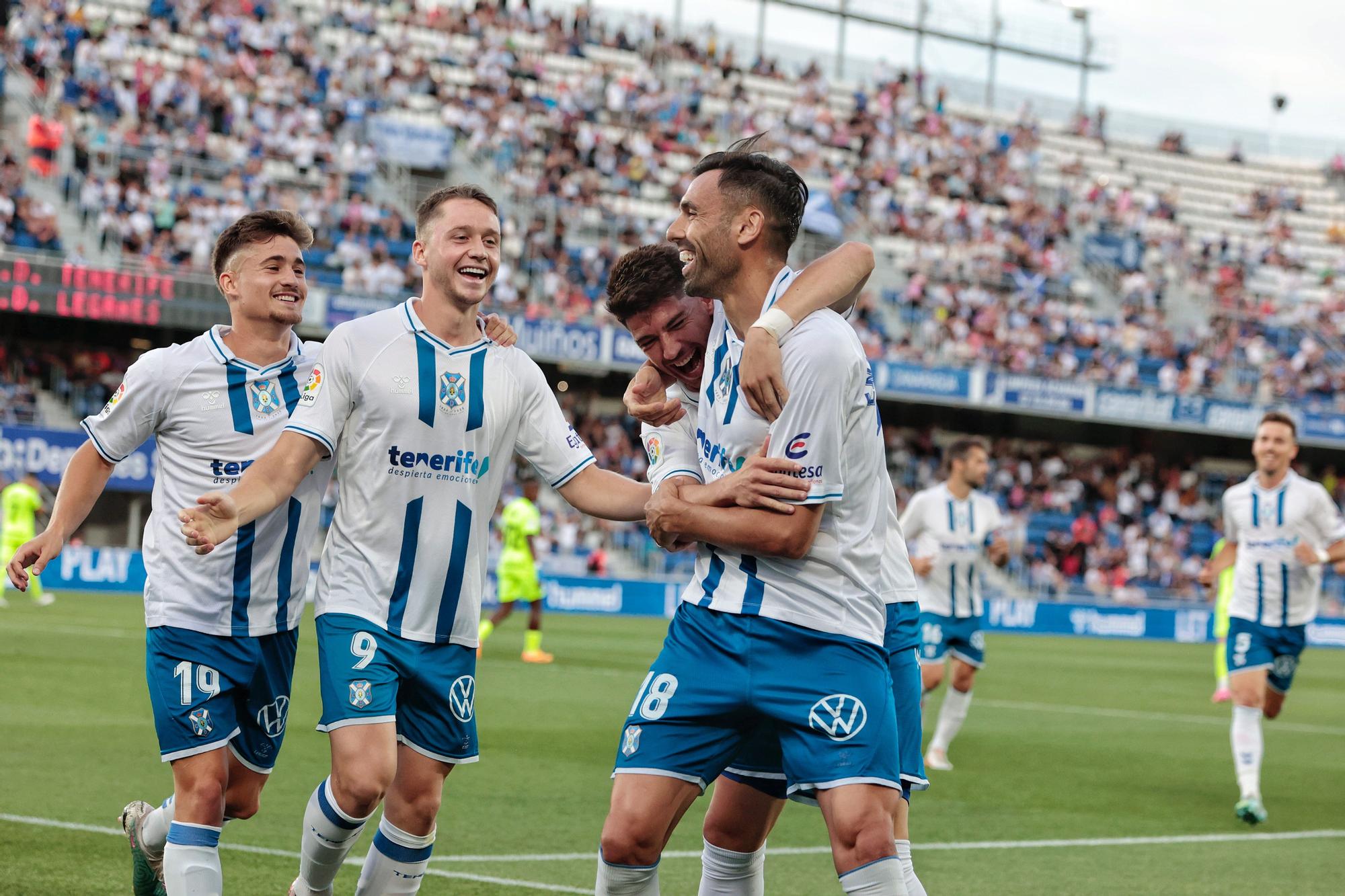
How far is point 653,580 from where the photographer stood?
28484 mm

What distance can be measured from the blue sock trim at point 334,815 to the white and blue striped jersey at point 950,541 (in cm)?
687

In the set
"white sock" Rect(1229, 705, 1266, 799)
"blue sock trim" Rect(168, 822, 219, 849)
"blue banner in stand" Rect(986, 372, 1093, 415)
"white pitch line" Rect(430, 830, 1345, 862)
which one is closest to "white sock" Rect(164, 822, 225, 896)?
"blue sock trim" Rect(168, 822, 219, 849)

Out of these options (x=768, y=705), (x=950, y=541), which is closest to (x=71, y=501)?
(x=768, y=705)

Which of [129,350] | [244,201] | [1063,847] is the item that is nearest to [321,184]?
[244,201]

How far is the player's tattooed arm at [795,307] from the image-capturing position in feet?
13.3

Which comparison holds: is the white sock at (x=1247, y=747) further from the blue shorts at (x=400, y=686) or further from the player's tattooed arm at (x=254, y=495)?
the player's tattooed arm at (x=254, y=495)

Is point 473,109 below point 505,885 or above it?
above

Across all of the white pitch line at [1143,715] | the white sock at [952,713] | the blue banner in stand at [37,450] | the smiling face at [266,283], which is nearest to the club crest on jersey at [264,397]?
the smiling face at [266,283]

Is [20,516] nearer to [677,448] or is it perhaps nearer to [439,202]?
[439,202]

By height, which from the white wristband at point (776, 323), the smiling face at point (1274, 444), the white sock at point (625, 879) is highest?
the white wristband at point (776, 323)

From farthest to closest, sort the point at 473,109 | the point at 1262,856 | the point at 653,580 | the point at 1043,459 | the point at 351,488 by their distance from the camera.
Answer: the point at 1043,459 → the point at 473,109 → the point at 653,580 → the point at 1262,856 → the point at 351,488

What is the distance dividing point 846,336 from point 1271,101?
58.3m

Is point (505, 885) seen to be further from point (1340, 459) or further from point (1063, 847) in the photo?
point (1340, 459)

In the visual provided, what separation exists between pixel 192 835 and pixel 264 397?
1.52 metres
